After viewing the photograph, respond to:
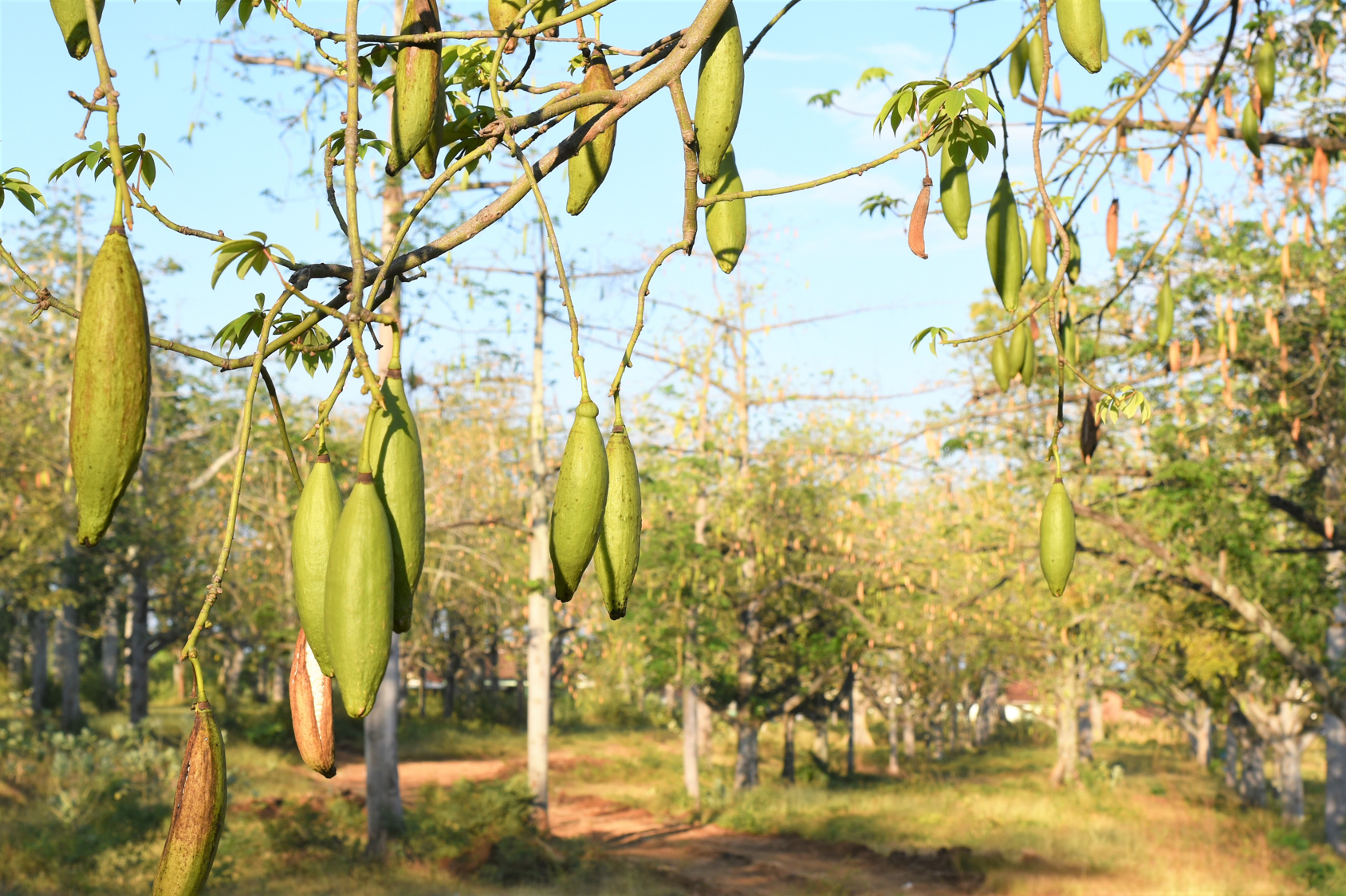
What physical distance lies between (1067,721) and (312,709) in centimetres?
2416

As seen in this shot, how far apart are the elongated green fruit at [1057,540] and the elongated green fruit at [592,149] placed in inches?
19.9

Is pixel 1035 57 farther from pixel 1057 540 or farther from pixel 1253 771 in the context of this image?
pixel 1253 771

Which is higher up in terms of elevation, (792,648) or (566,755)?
(792,648)

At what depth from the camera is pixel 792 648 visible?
61.7 ft

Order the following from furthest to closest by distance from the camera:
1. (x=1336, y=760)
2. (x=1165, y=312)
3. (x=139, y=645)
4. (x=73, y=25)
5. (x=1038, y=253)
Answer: (x=139, y=645) → (x=1336, y=760) → (x=1165, y=312) → (x=1038, y=253) → (x=73, y=25)

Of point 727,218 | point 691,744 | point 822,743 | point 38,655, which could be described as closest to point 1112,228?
point 727,218

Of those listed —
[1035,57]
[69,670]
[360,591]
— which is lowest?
[69,670]

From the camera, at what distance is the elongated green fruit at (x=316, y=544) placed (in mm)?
659

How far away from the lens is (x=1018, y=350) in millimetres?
1776

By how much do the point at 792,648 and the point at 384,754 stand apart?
833cm

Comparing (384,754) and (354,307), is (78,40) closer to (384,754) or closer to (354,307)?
(354,307)

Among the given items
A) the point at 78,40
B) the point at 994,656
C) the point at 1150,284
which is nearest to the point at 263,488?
the point at 1150,284

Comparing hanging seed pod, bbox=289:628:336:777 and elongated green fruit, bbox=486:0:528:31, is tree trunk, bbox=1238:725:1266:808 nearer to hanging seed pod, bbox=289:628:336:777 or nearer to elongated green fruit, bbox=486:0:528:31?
elongated green fruit, bbox=486:0:528:31

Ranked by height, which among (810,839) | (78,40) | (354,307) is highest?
(78,40)
